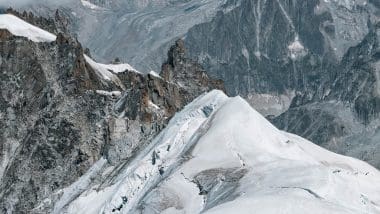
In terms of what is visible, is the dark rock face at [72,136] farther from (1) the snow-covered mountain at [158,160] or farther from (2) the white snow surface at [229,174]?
(2) the white snow surface at [229,174]

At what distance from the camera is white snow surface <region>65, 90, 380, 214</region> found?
7750 centimetres

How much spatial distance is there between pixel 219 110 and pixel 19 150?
7011 centimetres

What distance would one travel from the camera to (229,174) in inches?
3767

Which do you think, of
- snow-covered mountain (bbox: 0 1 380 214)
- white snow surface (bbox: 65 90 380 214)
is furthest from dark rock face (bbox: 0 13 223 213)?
white snow surface (bbox: 65 90 380 214)

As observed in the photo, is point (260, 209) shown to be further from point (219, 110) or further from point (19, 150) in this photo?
point (19, 150)

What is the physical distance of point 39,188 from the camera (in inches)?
5960

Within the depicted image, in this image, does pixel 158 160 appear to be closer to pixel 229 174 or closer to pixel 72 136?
pixel 229 174

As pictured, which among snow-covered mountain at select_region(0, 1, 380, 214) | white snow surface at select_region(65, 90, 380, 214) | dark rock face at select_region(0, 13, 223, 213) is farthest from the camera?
dark rock face at select_region(0, 13, 223, 213)

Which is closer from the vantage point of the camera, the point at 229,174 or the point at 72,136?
the point at 229,174

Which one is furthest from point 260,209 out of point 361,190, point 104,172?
point 104,172

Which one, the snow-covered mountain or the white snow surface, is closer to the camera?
the white snow surface

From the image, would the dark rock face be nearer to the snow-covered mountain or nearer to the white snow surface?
the snow-covered mountain

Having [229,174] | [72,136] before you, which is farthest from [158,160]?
[72,136]

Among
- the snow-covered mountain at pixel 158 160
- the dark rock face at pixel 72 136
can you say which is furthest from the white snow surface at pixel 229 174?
the dark rock face at pixel 72 136
